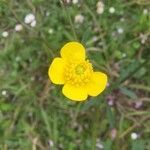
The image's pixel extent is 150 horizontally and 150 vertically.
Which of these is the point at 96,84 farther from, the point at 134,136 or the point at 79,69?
the point at 134,136

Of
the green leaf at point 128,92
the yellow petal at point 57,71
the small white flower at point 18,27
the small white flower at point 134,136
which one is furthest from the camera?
the small white flower at point 18,27

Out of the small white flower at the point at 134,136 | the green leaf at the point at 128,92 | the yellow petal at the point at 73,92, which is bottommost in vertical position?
the small white flower at the point at 134,136

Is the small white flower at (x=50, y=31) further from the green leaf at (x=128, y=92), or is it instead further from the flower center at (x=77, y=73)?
the flower center at (x=77, y=73)

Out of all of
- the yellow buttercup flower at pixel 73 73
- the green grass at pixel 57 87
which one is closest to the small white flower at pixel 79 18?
the green grass at pixel 57 87

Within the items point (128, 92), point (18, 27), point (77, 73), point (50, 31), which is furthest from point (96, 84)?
point (18, 27)

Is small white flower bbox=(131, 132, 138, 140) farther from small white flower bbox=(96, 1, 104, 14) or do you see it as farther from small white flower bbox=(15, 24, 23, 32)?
small white flower bbox=(15, 24, 23, 32)

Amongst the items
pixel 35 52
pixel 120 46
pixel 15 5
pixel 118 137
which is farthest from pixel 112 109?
pixel 15 5
